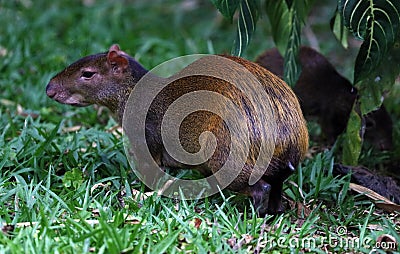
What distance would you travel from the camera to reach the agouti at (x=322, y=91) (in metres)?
6.12

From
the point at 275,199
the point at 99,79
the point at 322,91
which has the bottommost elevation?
the point at 275,199

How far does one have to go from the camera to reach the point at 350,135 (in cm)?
499

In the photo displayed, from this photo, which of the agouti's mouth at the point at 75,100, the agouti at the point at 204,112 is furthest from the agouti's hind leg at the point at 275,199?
the agouti's mouth at the point at 75,100

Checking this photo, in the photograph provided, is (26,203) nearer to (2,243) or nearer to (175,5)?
(2,243)

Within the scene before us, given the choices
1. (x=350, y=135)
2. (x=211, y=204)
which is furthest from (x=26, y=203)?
(x=350, y=135)

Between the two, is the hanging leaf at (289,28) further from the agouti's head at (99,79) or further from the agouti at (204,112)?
the agouti's head at (99,79)

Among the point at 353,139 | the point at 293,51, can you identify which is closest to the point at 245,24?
the point at 293,51

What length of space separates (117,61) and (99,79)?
169 mm

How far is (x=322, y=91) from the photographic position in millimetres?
6230

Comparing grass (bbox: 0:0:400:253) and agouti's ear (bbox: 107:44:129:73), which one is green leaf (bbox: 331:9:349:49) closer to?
grass (bbox: 0:0:400:253)

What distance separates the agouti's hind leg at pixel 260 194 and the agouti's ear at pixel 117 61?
1187 mm

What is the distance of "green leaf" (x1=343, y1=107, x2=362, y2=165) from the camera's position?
16.2 ft

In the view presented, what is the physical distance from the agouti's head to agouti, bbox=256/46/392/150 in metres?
1.96

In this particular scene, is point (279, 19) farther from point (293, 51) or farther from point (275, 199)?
point (275, 199)
